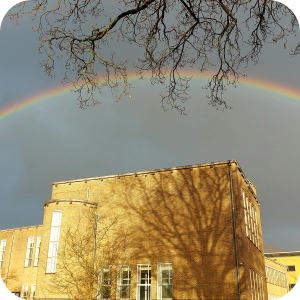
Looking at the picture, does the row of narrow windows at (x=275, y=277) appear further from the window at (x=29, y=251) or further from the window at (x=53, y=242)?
the window at (x=53, y=242)

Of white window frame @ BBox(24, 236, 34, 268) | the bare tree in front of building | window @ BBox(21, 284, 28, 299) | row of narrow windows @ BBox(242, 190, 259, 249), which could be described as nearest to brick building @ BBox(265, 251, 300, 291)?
row of narrow windows @ BBox(242, 190, 259, 249)

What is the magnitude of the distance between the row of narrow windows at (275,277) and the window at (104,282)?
23.5 m

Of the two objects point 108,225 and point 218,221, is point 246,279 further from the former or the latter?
point 108,225

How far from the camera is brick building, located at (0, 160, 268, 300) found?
21.5 m

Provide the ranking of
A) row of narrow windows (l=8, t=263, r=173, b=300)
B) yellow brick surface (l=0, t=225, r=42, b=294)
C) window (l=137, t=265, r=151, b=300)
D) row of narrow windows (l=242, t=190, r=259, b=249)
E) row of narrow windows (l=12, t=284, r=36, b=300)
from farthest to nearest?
yellow brick surface (l=0, t=225, r=42, b=294) < row of narrow windows (l=12, t=284, r=36, b=300) < row of narrow windows (l=242, t=190, r=259, b=249) < window (l=137, t=265, r=151, b=300) < row of narrow windows (l=8, t=263, r=173, b=300)

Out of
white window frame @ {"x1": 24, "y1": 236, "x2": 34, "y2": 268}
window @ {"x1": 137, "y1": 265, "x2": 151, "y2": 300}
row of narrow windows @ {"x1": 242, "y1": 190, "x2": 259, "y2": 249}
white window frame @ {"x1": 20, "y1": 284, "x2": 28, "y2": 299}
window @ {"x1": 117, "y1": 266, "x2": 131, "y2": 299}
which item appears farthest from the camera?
white window frame @ {"x1": 24, "y1": 236, "x2": 34, "y2": 268}

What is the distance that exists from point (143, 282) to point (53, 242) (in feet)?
21.7

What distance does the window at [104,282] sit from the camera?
867 inches

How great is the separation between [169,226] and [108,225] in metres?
4.66

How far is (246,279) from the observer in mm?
20797

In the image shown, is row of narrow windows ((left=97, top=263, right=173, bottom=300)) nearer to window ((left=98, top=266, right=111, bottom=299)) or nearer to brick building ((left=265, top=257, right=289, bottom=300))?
window ((left=98, top=266, right=111, bottom=299))

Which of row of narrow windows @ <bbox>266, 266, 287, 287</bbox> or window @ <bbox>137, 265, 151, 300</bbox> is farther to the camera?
row of narrow windows @ <bbox>266, 266, 287, 287</bbox>

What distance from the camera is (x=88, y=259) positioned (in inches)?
948

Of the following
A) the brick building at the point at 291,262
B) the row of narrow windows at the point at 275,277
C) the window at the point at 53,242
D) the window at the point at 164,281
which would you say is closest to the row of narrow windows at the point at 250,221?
the window at the point at 164,281
